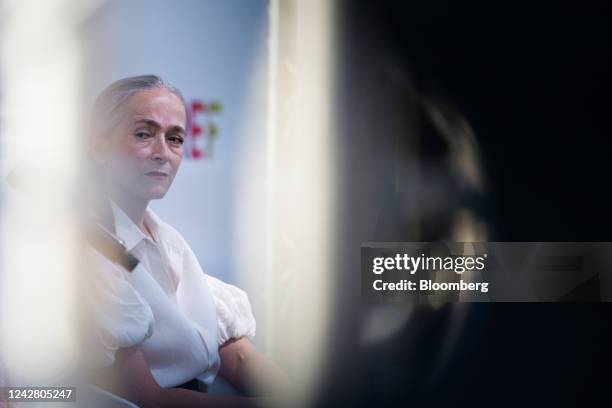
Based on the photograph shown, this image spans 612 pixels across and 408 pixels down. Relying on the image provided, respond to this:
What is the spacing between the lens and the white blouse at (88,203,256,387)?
6.97 ft

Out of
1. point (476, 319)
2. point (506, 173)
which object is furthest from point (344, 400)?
point (506, 173)

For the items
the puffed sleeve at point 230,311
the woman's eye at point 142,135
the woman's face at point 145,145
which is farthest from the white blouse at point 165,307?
the woman's eye at point 142,135

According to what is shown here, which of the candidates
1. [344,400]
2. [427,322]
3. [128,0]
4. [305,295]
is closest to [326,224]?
[305,295]

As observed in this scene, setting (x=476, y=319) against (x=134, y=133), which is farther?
(x=476, y=319)

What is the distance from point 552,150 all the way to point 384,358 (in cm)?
110

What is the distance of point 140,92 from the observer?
2180mm

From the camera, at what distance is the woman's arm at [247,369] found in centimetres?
225

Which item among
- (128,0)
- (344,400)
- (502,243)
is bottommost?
(344,400)

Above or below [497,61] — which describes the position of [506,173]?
below

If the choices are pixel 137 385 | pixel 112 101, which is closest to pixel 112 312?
pixel 137 385

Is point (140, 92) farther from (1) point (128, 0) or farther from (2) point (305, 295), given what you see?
(2) point (305, 295)

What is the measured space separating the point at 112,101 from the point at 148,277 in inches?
27.0

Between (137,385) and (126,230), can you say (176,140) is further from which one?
(137,385)

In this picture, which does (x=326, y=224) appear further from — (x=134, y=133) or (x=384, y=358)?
(x=134, y=133)
